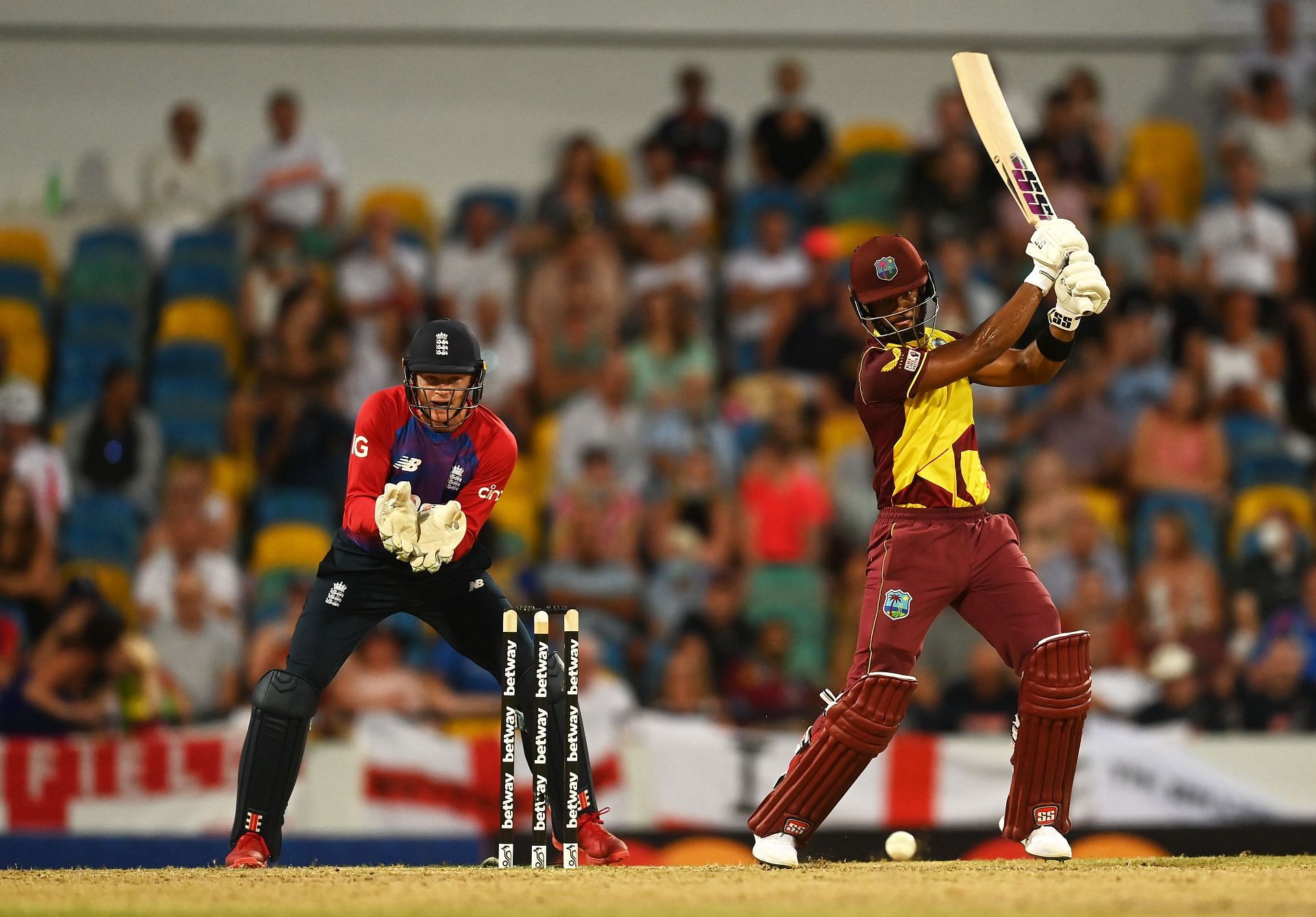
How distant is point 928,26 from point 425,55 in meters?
4.49

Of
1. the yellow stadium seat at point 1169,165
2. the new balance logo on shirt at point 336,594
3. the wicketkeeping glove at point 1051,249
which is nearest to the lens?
the wicketkeeping glove at point 1051,249

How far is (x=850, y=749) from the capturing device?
22.1ft

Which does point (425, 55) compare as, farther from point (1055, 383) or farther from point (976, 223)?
point (1055, 383)

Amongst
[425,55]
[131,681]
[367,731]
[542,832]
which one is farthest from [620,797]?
[425,55]

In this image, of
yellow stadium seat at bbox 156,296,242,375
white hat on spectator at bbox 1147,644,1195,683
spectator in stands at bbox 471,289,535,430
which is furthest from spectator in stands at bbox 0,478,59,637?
white hat on spectator at bbox 1147,644,1195,683

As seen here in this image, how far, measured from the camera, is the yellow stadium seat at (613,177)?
51.0 feet

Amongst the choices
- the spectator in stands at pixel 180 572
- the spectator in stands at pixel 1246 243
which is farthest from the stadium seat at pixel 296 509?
the spectator in stands at pixel 1246 243

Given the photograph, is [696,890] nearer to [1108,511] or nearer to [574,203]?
[1108,511]

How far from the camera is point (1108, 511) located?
13.1m

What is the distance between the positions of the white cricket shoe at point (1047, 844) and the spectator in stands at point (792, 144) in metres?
9.23

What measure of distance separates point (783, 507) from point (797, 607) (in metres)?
0.89

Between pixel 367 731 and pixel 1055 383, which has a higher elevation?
pixel 1055 383

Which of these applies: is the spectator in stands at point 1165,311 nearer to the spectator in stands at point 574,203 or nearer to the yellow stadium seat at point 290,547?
the spectator in stands at point 574,203

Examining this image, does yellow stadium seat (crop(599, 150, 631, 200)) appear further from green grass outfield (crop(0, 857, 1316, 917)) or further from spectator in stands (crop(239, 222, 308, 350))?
green grass outfield (crop(0, 857, 1316, 917))
